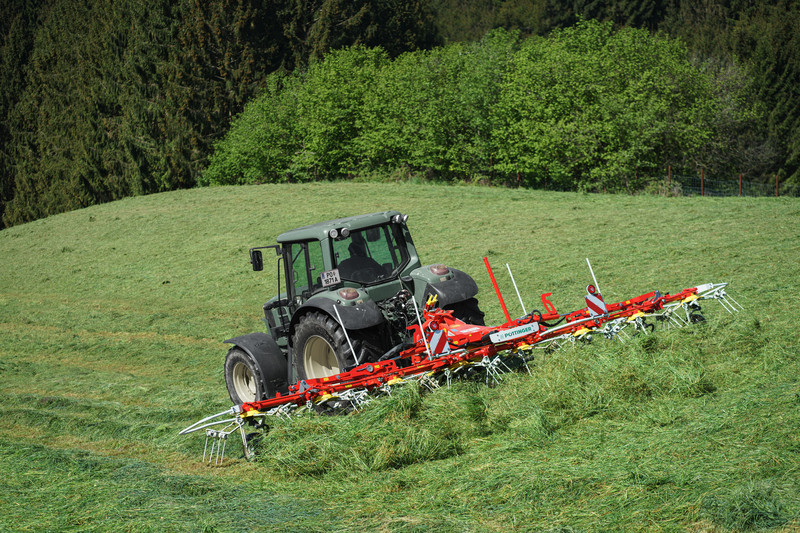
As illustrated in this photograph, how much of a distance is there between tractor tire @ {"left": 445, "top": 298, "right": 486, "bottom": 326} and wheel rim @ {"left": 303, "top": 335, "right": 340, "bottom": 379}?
1.38m

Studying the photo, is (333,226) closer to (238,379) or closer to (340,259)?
(340,259)

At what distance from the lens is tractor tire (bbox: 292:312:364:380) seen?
23.9 feet

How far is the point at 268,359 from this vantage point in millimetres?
8016

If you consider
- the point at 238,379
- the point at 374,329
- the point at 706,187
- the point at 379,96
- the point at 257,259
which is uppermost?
the point at 379,96

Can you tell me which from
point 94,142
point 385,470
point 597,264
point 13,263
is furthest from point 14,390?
point 94,142

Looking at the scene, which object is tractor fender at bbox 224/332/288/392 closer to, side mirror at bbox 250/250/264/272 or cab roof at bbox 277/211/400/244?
side mirror at bbox 250/250/264/272

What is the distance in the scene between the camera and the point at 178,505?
16.7 ft

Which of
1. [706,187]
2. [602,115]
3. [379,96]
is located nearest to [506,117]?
[602,115]

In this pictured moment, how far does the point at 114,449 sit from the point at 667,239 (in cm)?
1316

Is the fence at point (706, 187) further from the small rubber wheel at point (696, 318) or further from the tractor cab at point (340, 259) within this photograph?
the tractor cab at point (340, 259)

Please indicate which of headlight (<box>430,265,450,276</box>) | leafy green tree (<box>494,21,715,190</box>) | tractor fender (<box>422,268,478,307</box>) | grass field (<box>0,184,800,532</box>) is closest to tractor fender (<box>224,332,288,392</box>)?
grass field (<box>0,184,800,532</box>)

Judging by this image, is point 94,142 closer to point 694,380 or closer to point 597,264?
point 597,264

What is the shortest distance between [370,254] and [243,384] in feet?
7.26

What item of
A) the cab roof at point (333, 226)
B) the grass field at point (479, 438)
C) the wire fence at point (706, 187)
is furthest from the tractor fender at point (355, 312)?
the wire fence at point (706, 187)
